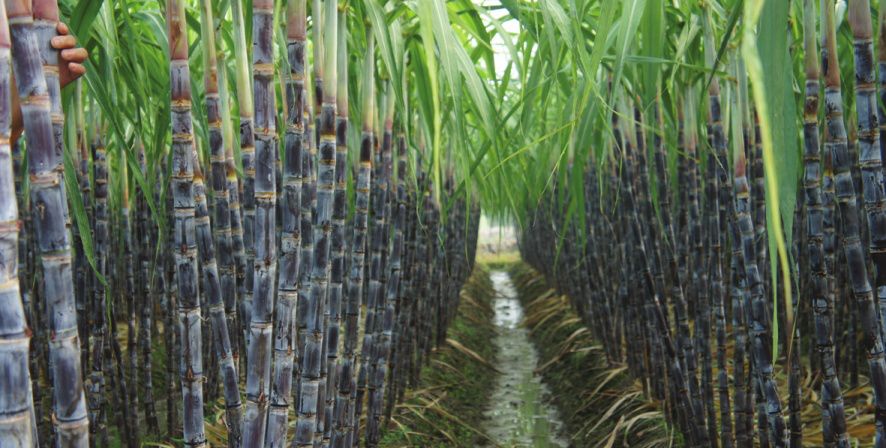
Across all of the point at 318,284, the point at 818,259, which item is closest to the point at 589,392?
the point at 818,259

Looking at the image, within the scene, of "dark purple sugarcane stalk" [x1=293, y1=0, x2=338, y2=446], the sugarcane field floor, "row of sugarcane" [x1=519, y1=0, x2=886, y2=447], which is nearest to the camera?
"row of sugarcane" [x1=519, y1=0, x2=886, y2=447]

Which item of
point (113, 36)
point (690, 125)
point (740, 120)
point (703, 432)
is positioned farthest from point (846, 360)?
point (113, 36)

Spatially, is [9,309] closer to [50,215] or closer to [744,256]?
[50,215]

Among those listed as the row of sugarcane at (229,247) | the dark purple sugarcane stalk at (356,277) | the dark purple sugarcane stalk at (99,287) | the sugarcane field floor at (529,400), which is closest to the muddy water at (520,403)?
the sugarcane field floor at (529,400)

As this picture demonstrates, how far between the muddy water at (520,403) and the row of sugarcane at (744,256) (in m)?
0.37

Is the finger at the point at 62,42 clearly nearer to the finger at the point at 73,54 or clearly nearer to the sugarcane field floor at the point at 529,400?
the finger at the point at 73,54

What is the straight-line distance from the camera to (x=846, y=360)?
92.9 inches

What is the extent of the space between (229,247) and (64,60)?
0.52 m

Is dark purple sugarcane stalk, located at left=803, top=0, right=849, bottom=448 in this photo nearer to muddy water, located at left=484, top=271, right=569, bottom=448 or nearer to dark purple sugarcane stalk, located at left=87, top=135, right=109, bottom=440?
dark purple sugarcane stalk, located at left=87, top=135, right=109, bottom=440

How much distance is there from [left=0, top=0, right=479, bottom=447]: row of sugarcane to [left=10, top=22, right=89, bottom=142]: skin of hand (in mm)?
15

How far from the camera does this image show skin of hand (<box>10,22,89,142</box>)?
2.55ft

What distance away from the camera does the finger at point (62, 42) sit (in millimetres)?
771

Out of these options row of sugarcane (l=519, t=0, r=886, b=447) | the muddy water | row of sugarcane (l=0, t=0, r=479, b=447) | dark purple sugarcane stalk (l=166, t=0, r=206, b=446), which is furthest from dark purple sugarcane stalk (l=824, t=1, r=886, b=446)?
the muddy water

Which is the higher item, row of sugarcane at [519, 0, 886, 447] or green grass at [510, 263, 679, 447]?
row of sugarcane at [519, 0, 886, 447]
